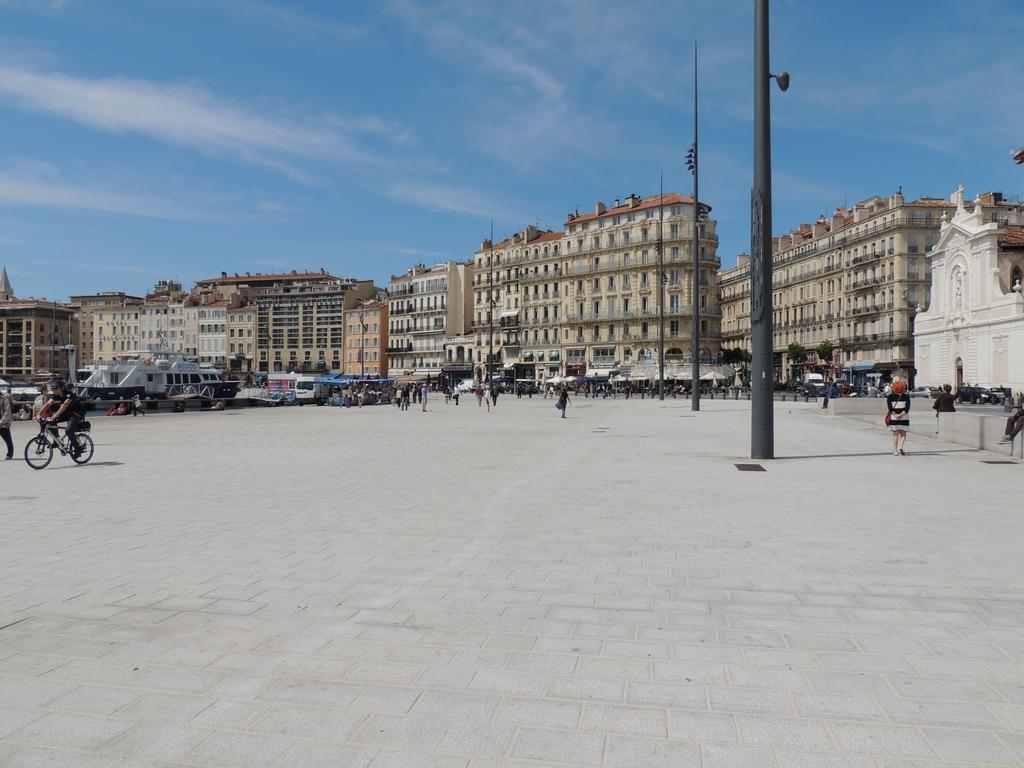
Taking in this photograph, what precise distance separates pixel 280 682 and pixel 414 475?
7612 millimetres

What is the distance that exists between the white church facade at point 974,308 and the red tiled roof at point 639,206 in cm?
2654

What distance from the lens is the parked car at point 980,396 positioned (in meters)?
42.4

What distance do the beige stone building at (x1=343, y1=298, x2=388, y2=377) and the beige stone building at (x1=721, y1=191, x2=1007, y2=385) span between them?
5538 cm

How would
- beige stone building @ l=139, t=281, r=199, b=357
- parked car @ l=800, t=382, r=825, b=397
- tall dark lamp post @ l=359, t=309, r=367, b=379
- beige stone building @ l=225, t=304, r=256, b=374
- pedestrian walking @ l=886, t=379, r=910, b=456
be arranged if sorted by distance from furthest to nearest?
beige stone building @ l=139, t=281, r=199, b=357 → beige stone building @ l=225, t=304, r=256, b=374 → tall dark lamp post @ l=359, t=309, r=367, b=379 → parked car @ l=800, t=382, r=825, b=397 → pedestrian walking @ l=886, t=379, r=910, b=456

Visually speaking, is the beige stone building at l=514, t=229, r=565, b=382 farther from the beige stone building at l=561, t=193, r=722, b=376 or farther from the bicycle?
the bicycle

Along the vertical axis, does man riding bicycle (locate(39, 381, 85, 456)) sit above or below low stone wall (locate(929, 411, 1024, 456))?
above

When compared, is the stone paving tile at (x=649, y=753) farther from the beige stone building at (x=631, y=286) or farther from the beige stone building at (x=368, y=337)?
the beige stone building at (x=368, y=337)

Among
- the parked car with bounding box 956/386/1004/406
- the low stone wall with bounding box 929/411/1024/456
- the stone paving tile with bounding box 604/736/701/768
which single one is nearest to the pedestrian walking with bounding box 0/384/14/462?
the stone paving tile with bounding box 604/736/701/768

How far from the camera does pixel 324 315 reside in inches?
4486

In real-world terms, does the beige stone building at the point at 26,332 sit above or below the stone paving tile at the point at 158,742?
above

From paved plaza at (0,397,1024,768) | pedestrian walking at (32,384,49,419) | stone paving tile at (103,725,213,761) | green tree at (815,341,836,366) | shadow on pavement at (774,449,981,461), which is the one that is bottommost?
shadow on pavement at (774,449,981,461)

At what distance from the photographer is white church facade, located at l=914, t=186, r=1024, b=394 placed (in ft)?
166

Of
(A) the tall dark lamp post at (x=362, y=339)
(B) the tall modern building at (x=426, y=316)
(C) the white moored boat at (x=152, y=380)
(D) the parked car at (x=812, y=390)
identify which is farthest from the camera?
(A) the tall dark lamp post at (x=362, y=339)

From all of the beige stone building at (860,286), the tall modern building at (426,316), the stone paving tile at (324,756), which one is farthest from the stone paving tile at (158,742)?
the tall modern building at (426,316)
